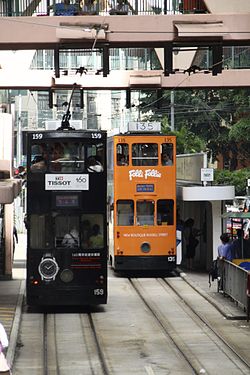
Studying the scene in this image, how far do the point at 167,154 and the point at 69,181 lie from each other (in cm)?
848

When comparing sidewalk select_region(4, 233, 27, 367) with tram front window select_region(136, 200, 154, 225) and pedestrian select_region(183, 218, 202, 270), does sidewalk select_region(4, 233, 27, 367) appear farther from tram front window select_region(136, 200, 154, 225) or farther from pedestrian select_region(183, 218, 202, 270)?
pedestrian select_region(183, 218, 202, 270)

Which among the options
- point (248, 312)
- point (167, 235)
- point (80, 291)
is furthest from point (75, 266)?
point (167, 235)

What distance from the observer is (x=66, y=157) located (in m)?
21.4

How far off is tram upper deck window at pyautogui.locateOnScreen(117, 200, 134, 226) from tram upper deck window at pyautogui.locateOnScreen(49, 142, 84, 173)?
7.93 meters

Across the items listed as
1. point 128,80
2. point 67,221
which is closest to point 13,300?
point 67,221

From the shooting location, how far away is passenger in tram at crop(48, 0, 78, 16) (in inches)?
877

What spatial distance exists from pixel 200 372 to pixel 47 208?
727cm

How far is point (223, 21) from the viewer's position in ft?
71.6

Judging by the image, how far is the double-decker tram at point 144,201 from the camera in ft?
95.2

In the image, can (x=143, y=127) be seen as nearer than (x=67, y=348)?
No

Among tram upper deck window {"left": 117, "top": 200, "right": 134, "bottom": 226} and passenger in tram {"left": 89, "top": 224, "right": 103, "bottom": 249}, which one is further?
tram upper deck window {"left": 117, "top": 200, "right": 134, "bottom": 226}

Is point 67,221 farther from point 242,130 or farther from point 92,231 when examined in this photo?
point 242,130

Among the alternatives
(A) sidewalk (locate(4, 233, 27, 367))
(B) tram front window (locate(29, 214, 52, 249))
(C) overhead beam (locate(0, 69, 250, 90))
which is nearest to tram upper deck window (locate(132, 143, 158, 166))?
(C) overhead beam (locate(0, 69, 250, 90))

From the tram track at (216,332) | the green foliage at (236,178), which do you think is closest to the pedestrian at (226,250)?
the tram track at (216,332)
